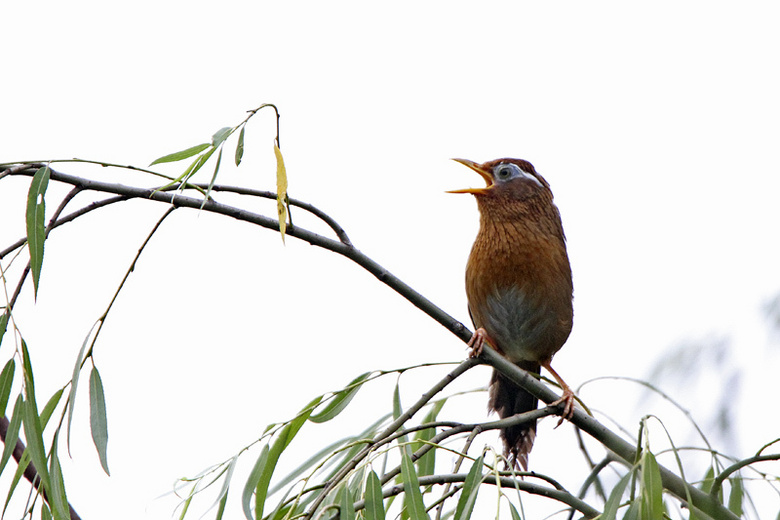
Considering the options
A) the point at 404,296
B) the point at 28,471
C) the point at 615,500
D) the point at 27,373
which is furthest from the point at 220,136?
the point at 615,500

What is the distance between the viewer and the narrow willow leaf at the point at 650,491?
6.21 ft

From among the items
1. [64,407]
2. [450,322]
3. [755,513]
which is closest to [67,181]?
[64,407]

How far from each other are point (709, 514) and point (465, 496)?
74 centimetres

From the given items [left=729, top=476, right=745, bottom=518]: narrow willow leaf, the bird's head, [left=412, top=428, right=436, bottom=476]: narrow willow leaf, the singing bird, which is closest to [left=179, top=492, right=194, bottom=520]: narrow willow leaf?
[left=412, top=428, right=436, bottom=476]: narrow willow leaf

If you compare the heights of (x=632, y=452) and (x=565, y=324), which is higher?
(x=565, y=324)

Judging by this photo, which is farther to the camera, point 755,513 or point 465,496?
point 755,513

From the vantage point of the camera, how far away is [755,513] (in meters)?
2.62

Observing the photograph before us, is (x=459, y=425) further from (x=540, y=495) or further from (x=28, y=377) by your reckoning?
(x=28, y=377)

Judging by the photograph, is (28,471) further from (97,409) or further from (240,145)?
(240,145)

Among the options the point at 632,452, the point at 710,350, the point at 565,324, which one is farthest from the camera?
the point at 565,324

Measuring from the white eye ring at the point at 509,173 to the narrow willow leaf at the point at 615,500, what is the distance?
2.84 meters

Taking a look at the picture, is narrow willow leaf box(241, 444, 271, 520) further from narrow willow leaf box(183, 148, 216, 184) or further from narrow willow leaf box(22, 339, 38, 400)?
narrow willow leaf box(183, 148, 216, 184)

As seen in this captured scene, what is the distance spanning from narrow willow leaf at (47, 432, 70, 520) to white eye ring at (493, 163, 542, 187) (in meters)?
3.11

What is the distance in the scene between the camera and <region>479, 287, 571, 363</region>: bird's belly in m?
4.40
